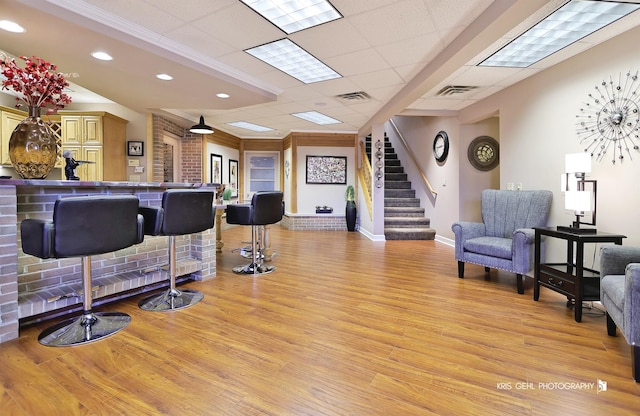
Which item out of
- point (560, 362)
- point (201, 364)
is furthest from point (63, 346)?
point (560, 362)

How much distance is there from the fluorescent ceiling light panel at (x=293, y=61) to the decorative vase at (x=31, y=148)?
2.07 metres

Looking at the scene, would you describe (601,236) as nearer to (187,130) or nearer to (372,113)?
(372,113)

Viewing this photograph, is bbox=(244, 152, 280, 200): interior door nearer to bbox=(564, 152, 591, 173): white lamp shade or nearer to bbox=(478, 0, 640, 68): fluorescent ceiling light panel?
bbox=(478, 0, 640, 68): fluorescent ceiling light panel

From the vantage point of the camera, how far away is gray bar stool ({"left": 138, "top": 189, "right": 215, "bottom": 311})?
261 cm

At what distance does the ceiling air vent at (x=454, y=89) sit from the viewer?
444 centimetres

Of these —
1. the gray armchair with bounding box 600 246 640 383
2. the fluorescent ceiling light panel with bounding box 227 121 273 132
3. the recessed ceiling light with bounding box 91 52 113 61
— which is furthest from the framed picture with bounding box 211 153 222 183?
the gray armchair with bounding box 600 246 640 383

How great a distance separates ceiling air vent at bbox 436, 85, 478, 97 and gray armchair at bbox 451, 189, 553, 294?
1.59 metres

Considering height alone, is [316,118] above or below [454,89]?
above

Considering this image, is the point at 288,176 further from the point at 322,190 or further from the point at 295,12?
the point at 295,12

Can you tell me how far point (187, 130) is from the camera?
7.51 metres

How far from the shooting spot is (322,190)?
8383 mm

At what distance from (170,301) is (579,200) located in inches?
148

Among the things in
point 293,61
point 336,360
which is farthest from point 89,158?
point 336,360

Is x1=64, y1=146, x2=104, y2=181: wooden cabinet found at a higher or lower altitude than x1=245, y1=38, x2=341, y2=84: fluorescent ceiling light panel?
lower
